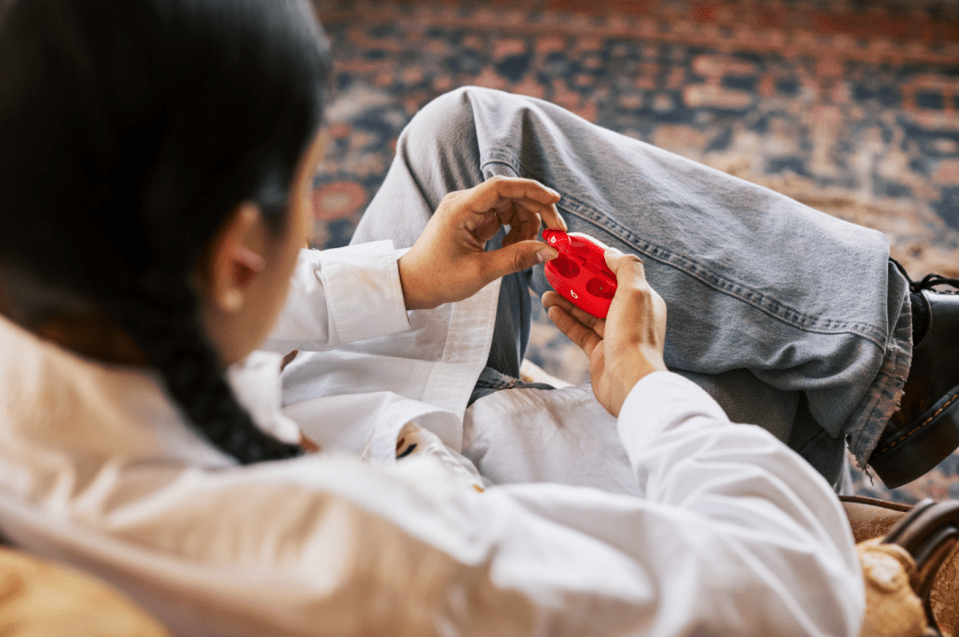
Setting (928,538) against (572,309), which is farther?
(572,309)

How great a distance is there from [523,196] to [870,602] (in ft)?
1.35

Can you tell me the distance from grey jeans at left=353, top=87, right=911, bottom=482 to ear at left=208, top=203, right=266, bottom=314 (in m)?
0.37

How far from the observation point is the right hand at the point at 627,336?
560mm

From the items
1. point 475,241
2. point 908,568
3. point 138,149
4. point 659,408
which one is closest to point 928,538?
point 908,568

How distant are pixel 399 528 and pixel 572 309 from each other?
0.40 meters

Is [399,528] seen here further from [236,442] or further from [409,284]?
[409,284]

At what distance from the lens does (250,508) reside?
1.03 ft

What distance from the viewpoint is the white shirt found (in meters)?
0.31

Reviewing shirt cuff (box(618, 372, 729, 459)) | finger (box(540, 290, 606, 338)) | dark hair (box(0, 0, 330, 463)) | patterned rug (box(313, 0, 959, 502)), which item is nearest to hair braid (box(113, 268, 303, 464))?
dark hair (box(0, 0, 330, 463))

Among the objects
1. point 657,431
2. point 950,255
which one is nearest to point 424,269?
point 657,431

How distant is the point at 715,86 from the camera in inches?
66.6

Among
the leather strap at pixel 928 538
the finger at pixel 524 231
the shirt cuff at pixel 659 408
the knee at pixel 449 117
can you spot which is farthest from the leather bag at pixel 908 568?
the knee at pixel 449 117

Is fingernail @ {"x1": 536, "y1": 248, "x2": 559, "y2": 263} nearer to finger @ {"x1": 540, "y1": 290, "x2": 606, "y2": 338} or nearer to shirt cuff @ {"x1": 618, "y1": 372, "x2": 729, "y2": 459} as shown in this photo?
finger @ {"x1": 540, "y1": 290, "x2": 606, "y2": 338}

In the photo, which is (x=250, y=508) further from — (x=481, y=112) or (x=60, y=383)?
(x=481, y=112)
